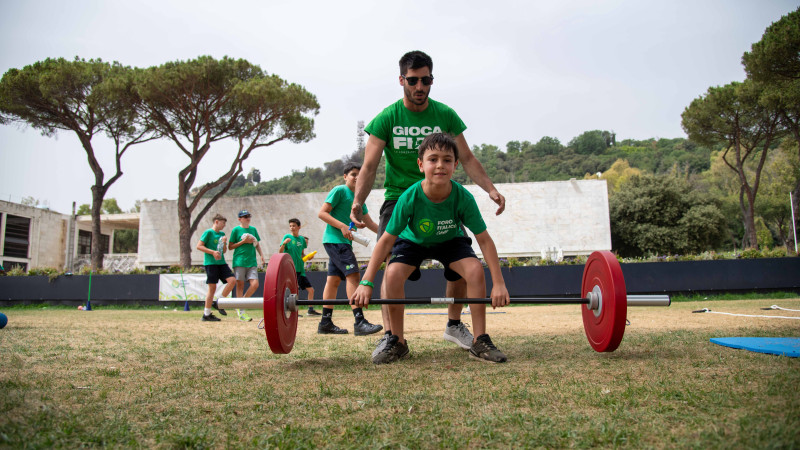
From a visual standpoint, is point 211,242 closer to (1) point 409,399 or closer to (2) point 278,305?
(2) point 278,305

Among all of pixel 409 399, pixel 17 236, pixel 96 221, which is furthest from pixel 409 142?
pixel 17 236

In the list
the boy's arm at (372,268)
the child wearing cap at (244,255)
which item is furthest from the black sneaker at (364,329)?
the child wearing cap at (244,255)

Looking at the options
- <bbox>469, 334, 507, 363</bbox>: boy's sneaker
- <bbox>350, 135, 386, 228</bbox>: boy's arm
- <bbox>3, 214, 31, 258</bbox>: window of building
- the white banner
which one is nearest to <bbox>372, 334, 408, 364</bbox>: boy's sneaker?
<bbox>469, 334, 507, 363</bbox>: boy's sneaker

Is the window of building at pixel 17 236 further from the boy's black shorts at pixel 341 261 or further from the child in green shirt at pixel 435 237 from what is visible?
the child in green shirt at pixel 435 237

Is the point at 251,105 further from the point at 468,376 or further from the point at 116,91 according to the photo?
the point at 468,376

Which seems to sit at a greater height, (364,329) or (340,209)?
(340,209)

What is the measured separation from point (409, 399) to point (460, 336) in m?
1.74

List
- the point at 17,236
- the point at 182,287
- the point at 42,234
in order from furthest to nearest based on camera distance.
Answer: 1. the point at 42,234
2. the point at 17,236
3. the point at 182,287

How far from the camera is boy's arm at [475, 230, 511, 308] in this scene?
2.93 metres

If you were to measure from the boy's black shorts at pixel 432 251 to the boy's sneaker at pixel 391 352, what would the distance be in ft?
1.65

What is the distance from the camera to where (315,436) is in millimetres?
1606

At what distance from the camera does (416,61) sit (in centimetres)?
358

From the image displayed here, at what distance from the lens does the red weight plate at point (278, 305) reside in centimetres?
279

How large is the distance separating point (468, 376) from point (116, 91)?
23912 mm
